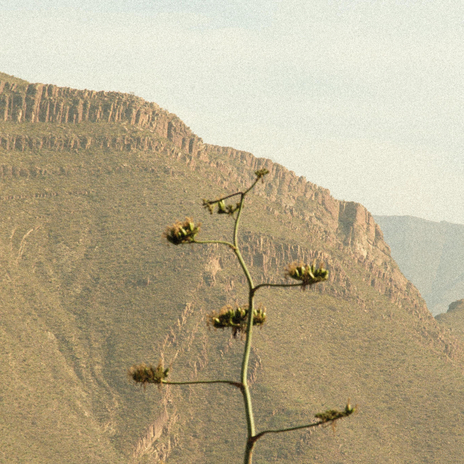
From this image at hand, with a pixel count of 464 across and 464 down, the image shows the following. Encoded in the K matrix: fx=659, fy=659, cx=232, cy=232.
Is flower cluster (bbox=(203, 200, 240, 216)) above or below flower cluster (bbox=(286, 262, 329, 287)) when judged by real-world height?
above

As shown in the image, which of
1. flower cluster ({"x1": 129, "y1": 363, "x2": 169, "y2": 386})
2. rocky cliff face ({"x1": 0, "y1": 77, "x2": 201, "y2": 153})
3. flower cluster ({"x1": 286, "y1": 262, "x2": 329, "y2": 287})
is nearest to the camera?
flower cluster ({"x1": 129, "y1": 363, "x2": 169, "y2": 386})

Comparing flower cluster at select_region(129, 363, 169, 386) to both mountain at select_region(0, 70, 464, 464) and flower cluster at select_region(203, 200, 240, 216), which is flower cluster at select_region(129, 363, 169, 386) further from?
mountain at select_region(0, 70, 464, 464)

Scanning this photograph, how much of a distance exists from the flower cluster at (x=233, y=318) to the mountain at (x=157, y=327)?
86.5 meters

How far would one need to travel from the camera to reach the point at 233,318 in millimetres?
14078

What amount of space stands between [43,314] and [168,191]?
46638 millimetres

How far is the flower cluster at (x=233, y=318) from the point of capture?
13.8m

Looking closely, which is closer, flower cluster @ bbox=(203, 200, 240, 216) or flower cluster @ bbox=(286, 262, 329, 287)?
flower cluster @ bbox=(203, 200, 240, 216)

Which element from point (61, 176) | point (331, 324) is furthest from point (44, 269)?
point (331, 324)

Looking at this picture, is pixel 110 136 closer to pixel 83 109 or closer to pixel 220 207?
pixel 83 109

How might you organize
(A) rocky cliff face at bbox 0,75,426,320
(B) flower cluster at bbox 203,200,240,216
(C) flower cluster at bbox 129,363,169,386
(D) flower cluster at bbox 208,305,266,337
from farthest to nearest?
1. (A) rocky cliff face at bbox 0,75,426,320
2. (D) flower cluster at bbox 208,305,266,337
3. (C) flower cluster at bbox 129,363,169,386
4. (B) flower cluster at bbox 203,200,240,216

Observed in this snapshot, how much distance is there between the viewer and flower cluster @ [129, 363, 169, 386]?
41.9 ft

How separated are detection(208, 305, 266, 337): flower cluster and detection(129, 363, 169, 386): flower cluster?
160cm

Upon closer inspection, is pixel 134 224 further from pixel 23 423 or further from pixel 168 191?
pixel 23 423

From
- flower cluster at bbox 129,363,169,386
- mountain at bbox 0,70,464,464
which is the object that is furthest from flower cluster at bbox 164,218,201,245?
mountain at bbox 0,70,464,464
